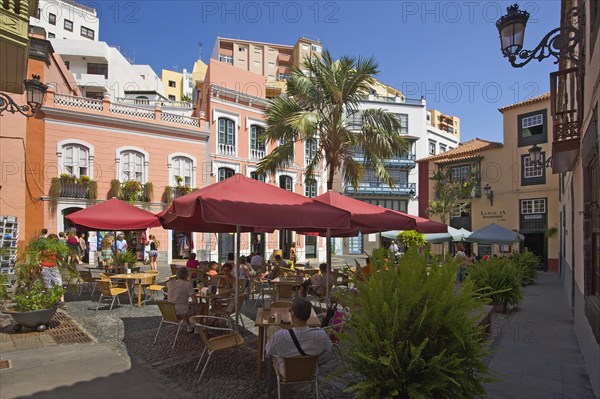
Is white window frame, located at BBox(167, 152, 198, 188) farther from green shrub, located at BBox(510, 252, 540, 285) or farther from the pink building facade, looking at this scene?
green shrub, located at BBox(510, 252, 540, 285)

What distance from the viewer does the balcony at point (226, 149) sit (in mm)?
24594

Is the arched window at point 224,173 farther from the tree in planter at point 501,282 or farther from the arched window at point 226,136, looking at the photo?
the tree in planter at point 501,282

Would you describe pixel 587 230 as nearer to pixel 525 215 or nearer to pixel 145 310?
pixel 145 310

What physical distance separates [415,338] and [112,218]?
27.3 ft

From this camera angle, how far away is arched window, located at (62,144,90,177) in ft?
64.6

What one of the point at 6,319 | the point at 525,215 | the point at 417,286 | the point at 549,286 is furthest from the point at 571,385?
the point at 525,215

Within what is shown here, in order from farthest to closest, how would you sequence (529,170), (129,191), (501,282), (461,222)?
(461,222) < (529,170) < (129,191) < (501,282)

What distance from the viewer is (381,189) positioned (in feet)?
134

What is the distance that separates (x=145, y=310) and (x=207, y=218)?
5.03 metres

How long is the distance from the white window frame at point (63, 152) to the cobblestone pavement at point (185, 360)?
13.3 metres

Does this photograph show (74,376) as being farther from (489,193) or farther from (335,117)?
(489,193)

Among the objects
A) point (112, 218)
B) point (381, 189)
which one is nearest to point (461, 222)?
point (381, 189)

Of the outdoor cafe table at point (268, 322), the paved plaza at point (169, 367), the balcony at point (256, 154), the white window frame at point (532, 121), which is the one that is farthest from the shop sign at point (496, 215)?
the outdoor cafe table at point (268, 322)

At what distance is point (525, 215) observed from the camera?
2766 centimetres
